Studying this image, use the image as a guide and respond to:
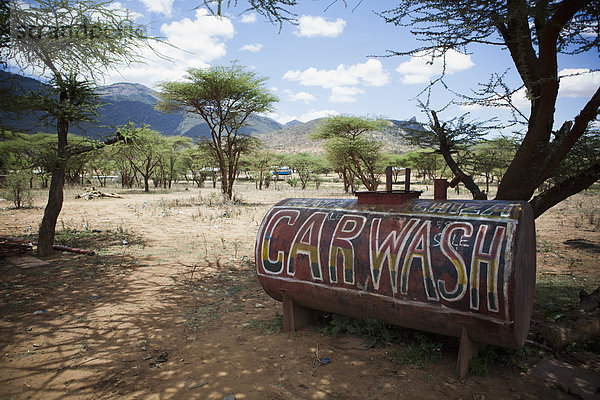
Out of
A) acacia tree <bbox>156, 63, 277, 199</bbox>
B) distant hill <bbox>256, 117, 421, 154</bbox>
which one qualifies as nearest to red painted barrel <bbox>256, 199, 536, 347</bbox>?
acacia tree <bbox>156, 63, 277, 199</bbox>

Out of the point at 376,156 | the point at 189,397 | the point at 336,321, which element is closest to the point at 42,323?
the point at 189,397

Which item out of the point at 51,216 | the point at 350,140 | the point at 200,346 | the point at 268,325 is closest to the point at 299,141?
the point at 350,140

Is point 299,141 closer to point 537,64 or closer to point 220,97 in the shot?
point 220,97

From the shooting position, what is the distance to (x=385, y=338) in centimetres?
352

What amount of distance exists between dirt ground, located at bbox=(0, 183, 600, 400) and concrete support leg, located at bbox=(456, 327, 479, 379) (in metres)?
0.09

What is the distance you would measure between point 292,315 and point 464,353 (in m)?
1.78

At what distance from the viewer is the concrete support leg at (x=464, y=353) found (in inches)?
109

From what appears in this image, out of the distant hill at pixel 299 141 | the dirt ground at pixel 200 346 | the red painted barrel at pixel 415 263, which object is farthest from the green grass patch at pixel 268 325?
the distant hill at pixel 299 141

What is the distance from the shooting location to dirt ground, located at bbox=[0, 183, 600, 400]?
2848mm

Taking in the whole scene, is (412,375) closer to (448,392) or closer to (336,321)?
(448,392)

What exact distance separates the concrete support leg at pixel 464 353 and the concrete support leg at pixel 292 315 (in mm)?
1700

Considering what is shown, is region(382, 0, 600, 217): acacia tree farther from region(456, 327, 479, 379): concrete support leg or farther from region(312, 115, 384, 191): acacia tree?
region(312, 115, 384, 191): acacia tree

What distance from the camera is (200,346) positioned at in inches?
142

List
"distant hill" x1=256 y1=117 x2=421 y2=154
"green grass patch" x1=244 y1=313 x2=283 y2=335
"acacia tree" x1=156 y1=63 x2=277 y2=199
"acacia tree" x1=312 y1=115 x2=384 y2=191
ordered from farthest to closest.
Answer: "distant hill" x1=256 y1=117 x2=421 y2=154, "acacia tree" x1=312 y1=115 x2=384 y2=191, "acacia tree" x1=156 y1=63 x2=277 y2=199, "green grass patch" x1=244 y1=313 x2=283 y2=335
